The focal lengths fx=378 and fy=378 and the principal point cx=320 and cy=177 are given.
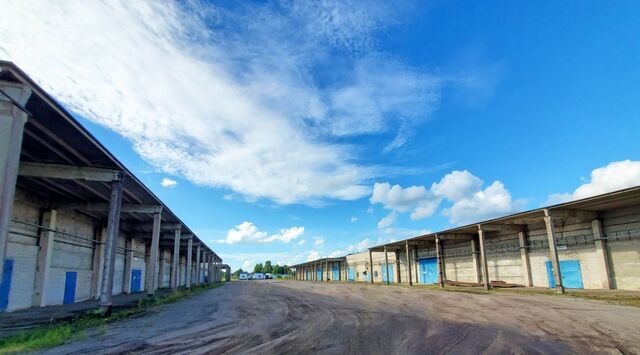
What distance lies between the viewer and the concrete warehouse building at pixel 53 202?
9102 mm

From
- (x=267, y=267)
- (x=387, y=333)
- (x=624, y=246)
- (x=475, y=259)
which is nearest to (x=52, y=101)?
(x=387, y=333)

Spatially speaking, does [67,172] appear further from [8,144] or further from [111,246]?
[8,144]

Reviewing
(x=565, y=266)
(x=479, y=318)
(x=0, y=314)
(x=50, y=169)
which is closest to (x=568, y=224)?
(x=565, y=266)

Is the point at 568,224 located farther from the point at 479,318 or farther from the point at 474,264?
the point at 479,318

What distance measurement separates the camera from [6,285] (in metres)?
16.5

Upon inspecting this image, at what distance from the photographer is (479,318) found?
11.2m

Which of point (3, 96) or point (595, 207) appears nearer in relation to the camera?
point (3, 96)

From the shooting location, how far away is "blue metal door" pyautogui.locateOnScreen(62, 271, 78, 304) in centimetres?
2139

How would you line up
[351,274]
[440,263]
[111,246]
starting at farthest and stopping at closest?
[351,274] < [440,263] < [111,246]

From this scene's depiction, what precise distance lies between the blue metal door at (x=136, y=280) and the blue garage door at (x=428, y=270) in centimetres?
2951

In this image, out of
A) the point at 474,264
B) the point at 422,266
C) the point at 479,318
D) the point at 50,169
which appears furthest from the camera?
the point at 422,266

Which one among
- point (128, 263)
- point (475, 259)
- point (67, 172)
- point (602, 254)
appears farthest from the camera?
point (475, 259)

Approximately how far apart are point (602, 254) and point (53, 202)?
3129 cm

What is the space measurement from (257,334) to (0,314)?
1305 centimetres
